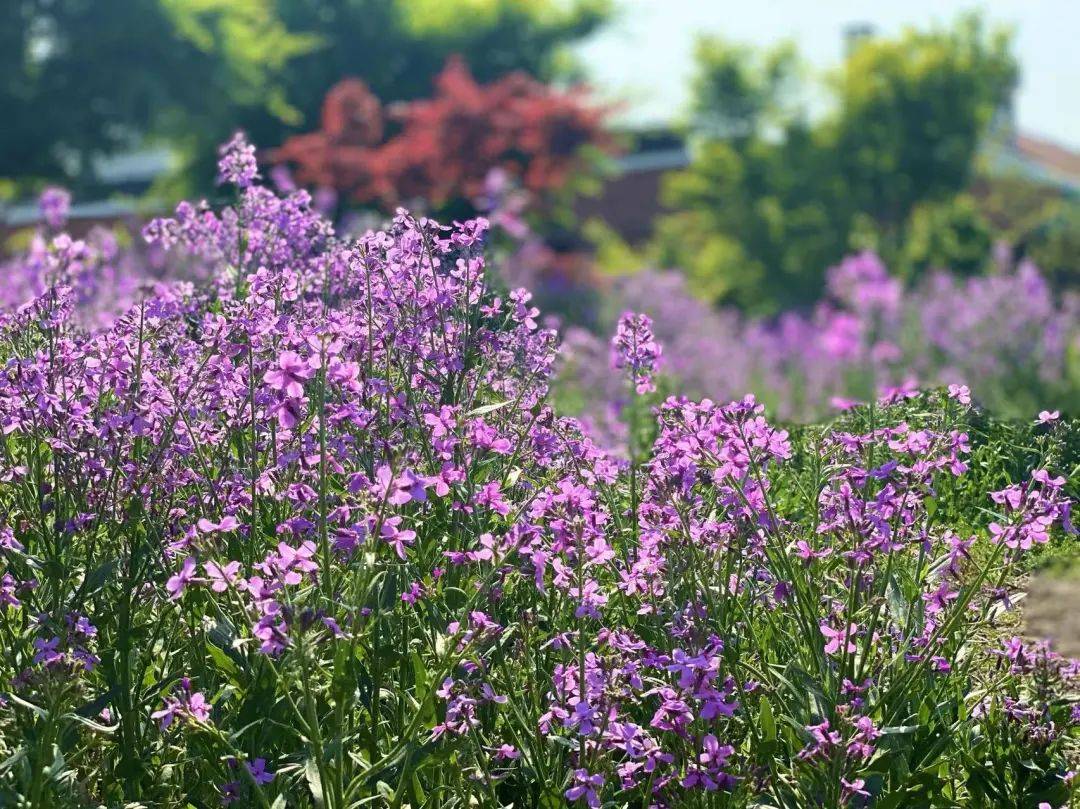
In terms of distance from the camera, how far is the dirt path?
5.09 metres

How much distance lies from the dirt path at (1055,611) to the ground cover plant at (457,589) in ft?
3.06

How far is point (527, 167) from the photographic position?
74.3ft

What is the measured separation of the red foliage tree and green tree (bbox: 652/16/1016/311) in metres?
8.14

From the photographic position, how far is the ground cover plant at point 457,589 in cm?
329

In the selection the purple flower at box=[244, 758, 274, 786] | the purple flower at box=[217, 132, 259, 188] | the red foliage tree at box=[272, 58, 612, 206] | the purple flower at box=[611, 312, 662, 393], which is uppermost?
the red foliage tree at box=[272, 58, 612, 206]

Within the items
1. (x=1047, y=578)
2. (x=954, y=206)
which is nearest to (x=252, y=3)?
(x=954, y=206)

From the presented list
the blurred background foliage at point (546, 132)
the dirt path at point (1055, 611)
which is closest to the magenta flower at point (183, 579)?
the dirt path at point (1055, 611)

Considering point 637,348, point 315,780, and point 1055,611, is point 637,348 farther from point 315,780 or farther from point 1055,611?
point 1055,611

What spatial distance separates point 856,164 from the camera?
29.9 metres

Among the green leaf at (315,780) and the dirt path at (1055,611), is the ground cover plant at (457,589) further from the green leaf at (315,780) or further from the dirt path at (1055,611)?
the dirt path at (1055,611)

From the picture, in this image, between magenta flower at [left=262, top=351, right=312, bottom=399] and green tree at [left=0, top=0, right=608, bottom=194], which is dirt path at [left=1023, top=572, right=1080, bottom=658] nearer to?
magenta flower at [left=262, top=351, right=312, bottom=399]

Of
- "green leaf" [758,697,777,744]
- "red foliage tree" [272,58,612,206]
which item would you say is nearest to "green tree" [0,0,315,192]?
"red foliage tree" [272,58,612,206]

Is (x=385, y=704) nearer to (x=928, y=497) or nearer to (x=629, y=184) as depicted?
(x=928, y=497)

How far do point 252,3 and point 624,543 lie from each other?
31.8 meters
